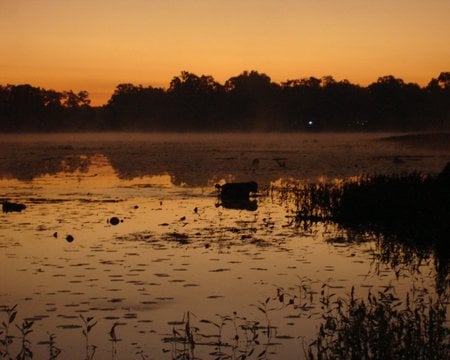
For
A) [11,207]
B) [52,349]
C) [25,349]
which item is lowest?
[52,349]

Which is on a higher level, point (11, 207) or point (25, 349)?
point (25, 349)

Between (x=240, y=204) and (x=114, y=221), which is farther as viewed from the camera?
(x=240, y=204)

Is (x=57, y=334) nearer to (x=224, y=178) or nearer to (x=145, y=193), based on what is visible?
(x=145, y=193)

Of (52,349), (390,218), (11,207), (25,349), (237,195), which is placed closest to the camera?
(25,349)

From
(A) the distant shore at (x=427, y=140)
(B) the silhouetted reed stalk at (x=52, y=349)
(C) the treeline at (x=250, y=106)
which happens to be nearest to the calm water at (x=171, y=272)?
(B) the silhouetted reed stalk at (x=52, y=349)

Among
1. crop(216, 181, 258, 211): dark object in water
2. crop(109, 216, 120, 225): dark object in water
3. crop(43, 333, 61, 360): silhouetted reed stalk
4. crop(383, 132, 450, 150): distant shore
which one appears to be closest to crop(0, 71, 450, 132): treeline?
A: crop(383, 132, 450, 150): distant shore

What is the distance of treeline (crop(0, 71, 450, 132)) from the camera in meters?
141

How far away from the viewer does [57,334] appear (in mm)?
8805

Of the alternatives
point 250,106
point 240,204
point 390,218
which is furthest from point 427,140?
point 390,218

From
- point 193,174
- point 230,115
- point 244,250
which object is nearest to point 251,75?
point 230,115

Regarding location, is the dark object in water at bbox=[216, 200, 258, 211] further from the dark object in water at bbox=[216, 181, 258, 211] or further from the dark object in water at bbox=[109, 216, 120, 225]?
the dark object in water at bbox=[109, 216, 120, 225]

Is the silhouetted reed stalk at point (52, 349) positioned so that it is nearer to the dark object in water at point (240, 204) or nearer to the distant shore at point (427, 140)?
the dark object in water at point (240, 204)

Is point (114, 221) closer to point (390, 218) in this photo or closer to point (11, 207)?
point (11, 207)

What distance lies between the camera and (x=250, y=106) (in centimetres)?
15225
